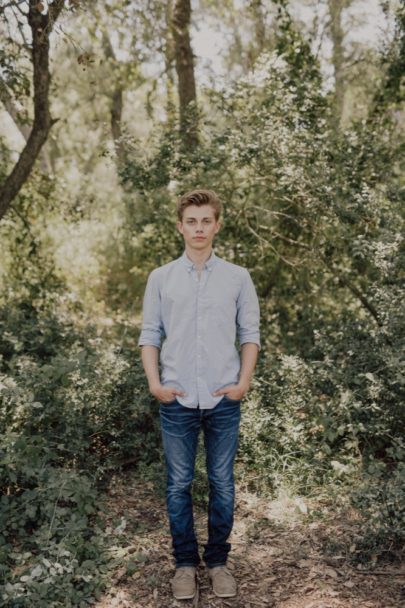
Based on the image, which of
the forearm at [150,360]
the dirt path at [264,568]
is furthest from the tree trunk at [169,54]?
the dirt path at [264,568]

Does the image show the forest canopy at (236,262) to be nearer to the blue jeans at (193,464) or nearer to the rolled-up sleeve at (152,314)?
the blue jeans at (193,464)

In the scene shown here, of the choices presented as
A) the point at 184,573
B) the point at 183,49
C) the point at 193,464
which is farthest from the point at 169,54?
the point at 184,573

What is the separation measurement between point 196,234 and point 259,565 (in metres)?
2.10

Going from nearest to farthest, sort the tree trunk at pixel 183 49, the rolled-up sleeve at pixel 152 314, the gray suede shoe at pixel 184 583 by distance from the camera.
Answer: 1. the rolled-up sleeve at pixel 152 314
2. the gray suede shoe at pixel 184 583
3. the tree trunk at pixel 183 49

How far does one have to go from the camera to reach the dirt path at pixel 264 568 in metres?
3.38

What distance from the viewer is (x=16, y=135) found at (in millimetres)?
21109

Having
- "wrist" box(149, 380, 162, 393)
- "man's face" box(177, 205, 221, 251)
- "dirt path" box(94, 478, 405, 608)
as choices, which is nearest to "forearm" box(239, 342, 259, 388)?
"wrist" box(149, 380, 162, 393)

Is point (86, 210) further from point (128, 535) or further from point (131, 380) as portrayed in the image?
point (128, 535)

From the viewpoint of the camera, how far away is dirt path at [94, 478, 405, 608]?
3381 mm

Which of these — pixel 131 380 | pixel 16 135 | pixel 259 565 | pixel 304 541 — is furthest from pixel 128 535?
pixel 16 135

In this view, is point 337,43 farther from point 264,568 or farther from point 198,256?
point 264,568

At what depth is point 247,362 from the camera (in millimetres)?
3199

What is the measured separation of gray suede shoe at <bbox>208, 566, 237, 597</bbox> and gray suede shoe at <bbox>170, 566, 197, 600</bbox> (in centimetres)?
11

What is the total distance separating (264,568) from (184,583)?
24.2 inches
